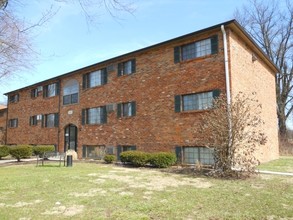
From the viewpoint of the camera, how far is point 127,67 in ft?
58.6

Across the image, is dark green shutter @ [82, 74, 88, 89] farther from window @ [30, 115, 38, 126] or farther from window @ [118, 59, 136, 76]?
window @ [30, 115, 38, 126]

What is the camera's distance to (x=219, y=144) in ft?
35.3

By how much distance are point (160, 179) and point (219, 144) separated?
278 centimetres

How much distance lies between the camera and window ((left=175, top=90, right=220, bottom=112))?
13205 mm

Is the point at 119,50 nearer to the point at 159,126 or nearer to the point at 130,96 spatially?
the point at 130,96

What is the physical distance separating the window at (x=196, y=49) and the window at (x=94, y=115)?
22.5 feet

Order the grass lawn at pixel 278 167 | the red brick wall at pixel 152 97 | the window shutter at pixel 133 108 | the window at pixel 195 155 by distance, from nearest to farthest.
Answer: the grass lawn at pixel 278 167 → the window at pixel 195 155 → the red brick wall at pixel 152 97 → the window shutter at pixel 133 108

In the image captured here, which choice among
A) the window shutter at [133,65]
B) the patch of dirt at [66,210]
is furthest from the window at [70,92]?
the patch of dirt at [66,210]

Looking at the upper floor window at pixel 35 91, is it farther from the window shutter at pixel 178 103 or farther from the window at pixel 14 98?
the window shutter at pixel 178 103

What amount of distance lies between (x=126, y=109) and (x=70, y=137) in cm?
691

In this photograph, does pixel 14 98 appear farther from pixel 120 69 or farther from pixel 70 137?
pixel 120 69

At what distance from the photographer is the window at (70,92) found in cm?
2153

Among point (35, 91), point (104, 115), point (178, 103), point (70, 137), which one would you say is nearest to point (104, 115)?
point (104, 115)

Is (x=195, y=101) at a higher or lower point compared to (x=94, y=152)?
higher
